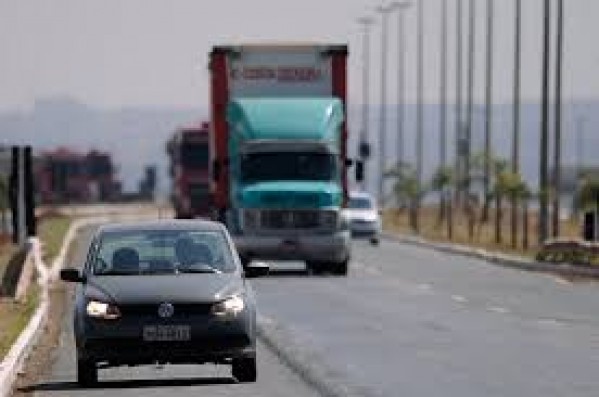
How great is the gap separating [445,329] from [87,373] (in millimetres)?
10616

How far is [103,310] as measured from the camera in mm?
21031

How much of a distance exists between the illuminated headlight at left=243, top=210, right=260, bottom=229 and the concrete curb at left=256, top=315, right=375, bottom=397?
16.2 meters

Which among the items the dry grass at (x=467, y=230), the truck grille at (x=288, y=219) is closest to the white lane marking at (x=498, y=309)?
the truck grille at (x=288, y=219)

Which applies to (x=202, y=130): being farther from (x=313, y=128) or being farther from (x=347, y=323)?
(x=347, y=323)

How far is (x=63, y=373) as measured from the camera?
23906 mm

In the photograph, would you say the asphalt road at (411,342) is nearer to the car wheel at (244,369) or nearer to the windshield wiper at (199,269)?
the car wheel at (244,369)

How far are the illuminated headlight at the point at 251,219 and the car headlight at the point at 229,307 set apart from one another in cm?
2717

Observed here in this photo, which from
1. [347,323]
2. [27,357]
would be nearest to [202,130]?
[347,323]

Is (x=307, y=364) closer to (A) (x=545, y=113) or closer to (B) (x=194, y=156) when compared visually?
(A) (x=545, y=113)

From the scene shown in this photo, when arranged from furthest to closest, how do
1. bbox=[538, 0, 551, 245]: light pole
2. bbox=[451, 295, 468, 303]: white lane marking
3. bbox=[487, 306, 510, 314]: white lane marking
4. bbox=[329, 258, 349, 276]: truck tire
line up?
bbox=[538, 0, 551, 245]: light pole, bbox=[329, 258, 349, 276]: truck tire, bbox=[451, 295, 468, 303]: white lane marking, bbox=[487, 306, 510, 314]: white lane marking

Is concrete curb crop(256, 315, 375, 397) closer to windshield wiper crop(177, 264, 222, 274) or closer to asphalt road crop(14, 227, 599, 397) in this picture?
asphalt road crop(14, 227, 599, 397)

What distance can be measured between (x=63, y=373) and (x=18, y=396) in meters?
2.95

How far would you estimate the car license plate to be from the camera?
2089cm

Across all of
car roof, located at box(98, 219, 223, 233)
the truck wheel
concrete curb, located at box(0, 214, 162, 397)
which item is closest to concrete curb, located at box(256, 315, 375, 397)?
car roof, located at box(98, 219, 223, 233)
